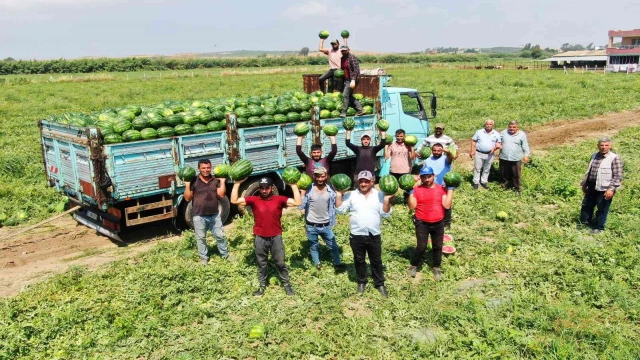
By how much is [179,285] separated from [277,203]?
2.09 meters

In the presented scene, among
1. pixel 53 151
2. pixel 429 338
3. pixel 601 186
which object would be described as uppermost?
pixel 53 151

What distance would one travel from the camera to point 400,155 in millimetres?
11594

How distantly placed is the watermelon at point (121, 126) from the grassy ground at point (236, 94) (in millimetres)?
3928

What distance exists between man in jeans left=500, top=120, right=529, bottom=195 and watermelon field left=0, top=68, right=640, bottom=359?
71cm

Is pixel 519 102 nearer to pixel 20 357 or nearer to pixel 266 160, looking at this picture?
pixel 266 160

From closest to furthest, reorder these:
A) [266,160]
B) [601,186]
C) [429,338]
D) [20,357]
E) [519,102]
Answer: [20,357] < [429,338] < [601,186] < [266,160] < [519,102]

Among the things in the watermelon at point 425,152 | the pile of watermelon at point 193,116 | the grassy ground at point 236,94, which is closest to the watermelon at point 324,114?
the pile of watermelon at point 193,116

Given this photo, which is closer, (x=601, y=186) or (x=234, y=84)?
(x=601, y=186)

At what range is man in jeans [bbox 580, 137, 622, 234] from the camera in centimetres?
→ 1013

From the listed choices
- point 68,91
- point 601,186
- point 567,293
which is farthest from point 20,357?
point 68,91

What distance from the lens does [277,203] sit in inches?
307

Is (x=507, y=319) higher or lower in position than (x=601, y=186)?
lower

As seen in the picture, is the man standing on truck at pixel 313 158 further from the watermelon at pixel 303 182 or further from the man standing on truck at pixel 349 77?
the man standing on truck at pixel 349 77

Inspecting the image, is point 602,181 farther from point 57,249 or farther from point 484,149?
point 57,249
